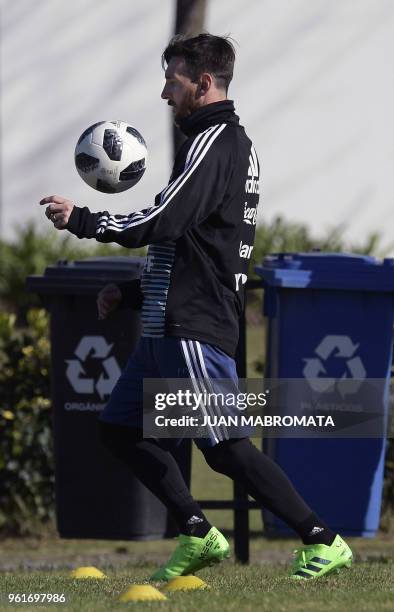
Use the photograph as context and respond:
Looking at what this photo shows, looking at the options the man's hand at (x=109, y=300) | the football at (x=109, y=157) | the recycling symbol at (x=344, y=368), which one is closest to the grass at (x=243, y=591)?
the recycling symbol at (x=344, y=368)

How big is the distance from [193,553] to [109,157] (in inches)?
57.2

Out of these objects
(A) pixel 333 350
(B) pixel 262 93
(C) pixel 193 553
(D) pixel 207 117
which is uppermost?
(B) pixel 262 93

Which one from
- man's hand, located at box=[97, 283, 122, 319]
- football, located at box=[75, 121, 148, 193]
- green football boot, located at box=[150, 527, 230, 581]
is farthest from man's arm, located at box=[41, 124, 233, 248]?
green football boot, located at box=[150, 527, 230, 581]

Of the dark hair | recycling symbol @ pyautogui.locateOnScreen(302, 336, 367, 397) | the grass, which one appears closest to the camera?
the grass

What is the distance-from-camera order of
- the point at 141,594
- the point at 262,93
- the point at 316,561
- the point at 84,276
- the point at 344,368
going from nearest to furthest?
the point at 141,594 < the point at 316,561 < the point at 344,368 < the point at 84,276 < the point at 262,93

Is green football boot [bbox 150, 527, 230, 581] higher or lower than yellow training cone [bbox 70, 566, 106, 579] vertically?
higher

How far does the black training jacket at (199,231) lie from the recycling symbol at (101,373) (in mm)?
1138

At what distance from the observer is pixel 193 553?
16.9 ft

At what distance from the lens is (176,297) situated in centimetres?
500

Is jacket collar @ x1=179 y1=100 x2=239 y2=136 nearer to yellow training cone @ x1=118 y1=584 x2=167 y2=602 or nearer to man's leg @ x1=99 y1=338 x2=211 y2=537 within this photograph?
man's leg @ x1=99 y1=338 x2=211 y2=537

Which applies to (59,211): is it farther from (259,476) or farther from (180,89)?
(259,476)

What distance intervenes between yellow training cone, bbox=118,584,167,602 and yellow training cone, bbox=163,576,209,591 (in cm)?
28

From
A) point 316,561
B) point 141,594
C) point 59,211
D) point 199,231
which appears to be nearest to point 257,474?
point 316,561

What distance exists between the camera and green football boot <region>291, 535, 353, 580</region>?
16.4 ft
